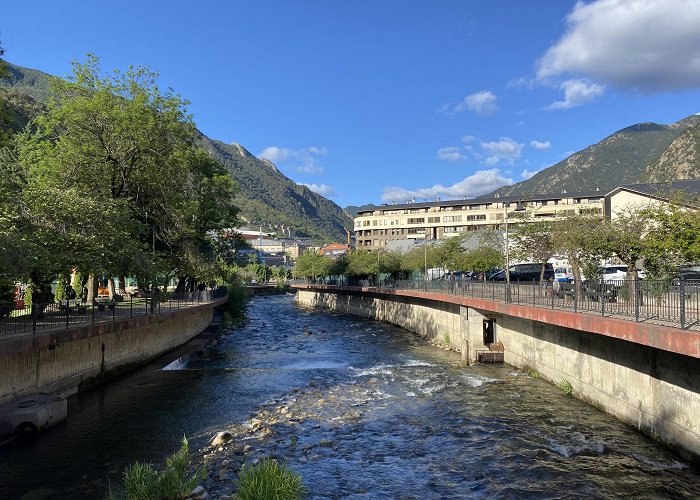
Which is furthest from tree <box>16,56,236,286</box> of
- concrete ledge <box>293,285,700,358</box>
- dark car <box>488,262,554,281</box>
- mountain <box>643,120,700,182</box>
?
mountain <box>643,120,700,182</box>

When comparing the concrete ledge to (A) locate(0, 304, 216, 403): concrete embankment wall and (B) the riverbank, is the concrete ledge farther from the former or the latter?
(A) locate(0, 304, 216, 403): concrete embankment wall

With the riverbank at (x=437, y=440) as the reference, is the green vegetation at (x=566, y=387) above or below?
above

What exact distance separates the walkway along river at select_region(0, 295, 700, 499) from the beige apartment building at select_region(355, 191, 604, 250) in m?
102

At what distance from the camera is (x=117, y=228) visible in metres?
25.7

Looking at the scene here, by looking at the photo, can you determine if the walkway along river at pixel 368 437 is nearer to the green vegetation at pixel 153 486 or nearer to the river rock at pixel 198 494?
the river rock at pixel 198 494

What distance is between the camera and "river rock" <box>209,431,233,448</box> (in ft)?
52.1

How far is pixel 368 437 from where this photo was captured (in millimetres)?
17047

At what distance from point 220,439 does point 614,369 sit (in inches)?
542

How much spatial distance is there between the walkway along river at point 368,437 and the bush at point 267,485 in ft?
7.20

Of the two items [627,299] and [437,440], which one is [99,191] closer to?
[437,440]

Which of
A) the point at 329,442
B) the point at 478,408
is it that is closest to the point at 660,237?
the point at 478,408

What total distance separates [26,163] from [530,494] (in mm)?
37636

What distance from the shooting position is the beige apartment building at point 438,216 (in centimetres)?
11944

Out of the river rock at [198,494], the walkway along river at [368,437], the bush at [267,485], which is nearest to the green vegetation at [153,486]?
the river rock at [198,494]
